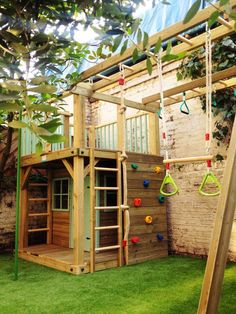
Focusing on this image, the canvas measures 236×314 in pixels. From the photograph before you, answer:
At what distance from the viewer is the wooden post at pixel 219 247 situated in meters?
1.64

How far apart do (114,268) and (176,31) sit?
365cm

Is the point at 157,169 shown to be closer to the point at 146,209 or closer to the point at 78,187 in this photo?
the point at 146,209

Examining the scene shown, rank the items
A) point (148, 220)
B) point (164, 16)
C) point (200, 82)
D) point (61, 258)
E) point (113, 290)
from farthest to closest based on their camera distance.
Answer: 1. point (164, 16)
2. point (148, 220)
3. point (61, 258)
4. point (200, 82)
5. point (113, 290)

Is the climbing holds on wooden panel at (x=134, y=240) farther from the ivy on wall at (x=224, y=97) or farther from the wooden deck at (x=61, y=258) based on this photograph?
the ivy on wall at (x=224, y=97)

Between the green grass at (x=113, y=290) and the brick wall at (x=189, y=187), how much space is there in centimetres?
73

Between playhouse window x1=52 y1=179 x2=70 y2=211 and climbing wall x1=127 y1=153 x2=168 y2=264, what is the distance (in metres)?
1.89

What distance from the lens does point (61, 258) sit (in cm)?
521

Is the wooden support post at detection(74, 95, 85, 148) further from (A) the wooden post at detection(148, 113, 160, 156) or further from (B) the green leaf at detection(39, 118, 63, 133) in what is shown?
(B) the green leaf at detection(39, 118, 63, 133)

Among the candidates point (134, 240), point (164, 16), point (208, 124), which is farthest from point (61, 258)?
point (164, 16)

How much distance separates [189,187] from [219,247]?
4313mm

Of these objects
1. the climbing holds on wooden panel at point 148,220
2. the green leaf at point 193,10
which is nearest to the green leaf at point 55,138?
the green leaf at point 193,10

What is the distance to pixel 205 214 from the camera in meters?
5.62

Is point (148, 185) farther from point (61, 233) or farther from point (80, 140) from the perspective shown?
point (61, 233)

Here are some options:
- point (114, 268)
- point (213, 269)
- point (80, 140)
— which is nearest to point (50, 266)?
point (114, 268)
